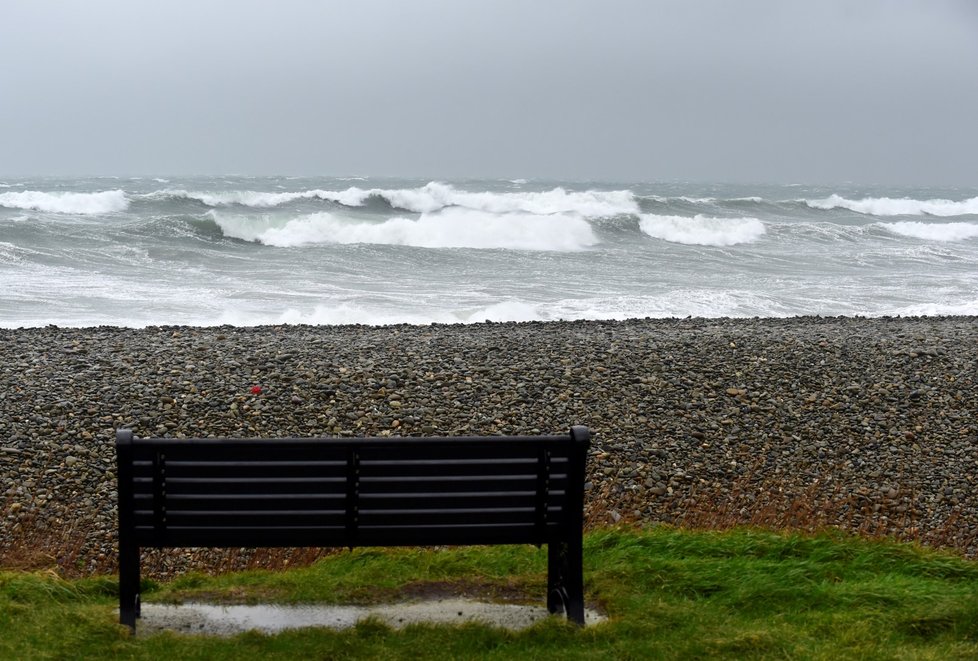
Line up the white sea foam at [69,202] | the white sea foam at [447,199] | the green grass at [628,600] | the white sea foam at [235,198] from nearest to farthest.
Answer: the green grass at [628,600] → the white sea foam at [69,202] → the white sea foam at [235,198] → the white sea foam at [447,199]

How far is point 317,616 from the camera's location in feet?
12.9

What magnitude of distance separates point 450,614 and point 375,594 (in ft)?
1.37

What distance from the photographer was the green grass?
3.58m

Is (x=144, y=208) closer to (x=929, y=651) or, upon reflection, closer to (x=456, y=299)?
(x=456, y=299)

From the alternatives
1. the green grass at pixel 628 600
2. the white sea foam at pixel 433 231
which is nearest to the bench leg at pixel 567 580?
the green grass at pixel 628 600

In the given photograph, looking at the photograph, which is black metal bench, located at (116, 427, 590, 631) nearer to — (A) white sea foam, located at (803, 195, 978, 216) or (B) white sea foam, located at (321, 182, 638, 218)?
(B) white sea foam, located at (321, 182, 638, 218)

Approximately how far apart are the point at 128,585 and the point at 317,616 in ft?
2.69

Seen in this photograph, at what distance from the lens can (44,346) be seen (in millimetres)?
9273

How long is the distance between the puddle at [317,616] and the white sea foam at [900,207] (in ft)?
180

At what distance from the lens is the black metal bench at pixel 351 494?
12.4 ft

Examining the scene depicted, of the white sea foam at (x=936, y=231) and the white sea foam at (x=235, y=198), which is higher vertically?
the white sea foam at (x=235, y=198)

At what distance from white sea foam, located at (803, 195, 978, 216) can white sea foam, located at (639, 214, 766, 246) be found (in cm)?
1913

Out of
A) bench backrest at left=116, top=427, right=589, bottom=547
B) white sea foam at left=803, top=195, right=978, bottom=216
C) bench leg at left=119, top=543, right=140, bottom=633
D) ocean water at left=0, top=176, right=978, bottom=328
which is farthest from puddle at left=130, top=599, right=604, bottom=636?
white sea foam at left=803, top=195, right=978, bottom=216

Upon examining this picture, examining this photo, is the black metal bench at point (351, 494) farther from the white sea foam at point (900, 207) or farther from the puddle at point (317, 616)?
the white sea foam at point (900, 207)
